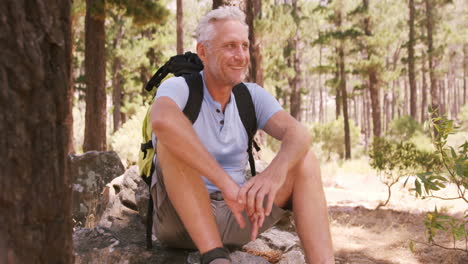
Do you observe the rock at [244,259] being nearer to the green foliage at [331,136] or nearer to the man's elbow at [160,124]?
the man's elbow at [160,124]

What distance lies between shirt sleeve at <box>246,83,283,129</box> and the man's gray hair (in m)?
0.36

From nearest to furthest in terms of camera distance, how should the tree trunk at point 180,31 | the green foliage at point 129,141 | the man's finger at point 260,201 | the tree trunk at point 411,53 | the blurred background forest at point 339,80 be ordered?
1. the man's finger at point 260,201
2. the blurred background forest at point 339,80
3. the green foliage at point 129,141
4. the tree trunk at point 180,31
5. the tree trunk at point 411,53

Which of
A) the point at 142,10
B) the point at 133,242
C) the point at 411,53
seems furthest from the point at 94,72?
the point at 411,53

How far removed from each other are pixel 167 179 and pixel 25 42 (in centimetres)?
93

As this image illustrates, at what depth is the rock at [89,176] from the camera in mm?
5023

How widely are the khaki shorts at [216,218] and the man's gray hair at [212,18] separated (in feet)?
2.22

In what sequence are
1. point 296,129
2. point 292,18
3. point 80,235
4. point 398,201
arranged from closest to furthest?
point 296,129
point 80,235
point 398,201
point 292,18

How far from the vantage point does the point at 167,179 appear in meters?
1.92

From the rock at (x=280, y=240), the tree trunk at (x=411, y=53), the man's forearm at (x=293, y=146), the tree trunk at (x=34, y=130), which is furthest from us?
the tree trunk at (x=411, y=53)

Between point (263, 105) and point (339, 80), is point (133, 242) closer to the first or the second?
point (263, 105)

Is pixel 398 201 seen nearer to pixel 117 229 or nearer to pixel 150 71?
pixel 117 229

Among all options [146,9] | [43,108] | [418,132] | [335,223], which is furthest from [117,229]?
[418,132]

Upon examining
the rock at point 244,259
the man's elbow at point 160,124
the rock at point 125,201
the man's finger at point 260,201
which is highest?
the man's elbow at point 160,124

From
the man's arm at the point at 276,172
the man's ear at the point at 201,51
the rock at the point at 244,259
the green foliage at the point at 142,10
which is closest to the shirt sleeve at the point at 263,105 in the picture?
the man's arm at the point at 276,172
